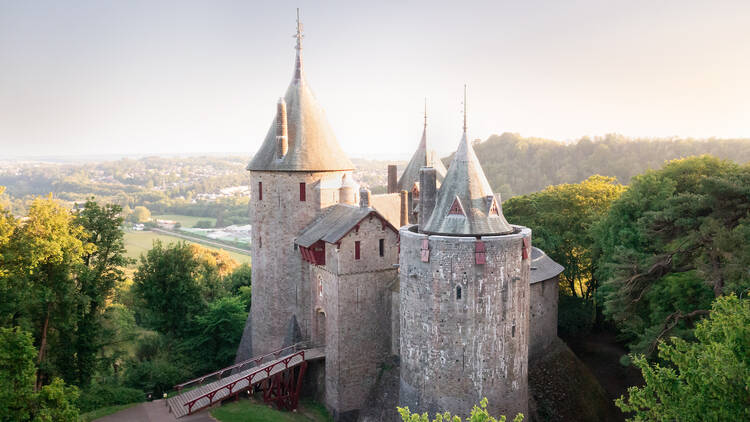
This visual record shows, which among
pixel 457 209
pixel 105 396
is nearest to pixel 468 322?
pixel 457 209

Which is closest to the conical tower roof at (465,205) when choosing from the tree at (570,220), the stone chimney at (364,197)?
the stone chimney at (364,197)

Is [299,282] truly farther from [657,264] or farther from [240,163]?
[240,163]

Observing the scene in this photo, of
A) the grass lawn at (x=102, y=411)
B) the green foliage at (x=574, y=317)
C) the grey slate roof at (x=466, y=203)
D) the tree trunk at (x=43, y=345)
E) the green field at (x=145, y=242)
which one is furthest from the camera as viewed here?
the green field at (x=145, y=242)

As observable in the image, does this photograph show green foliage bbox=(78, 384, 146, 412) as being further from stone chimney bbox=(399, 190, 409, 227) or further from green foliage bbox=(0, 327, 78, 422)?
stone chimney bbox=(399, 190, 409, 227)

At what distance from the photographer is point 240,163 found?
148 metres

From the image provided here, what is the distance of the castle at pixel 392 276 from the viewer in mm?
21062

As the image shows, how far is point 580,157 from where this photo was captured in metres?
76.8

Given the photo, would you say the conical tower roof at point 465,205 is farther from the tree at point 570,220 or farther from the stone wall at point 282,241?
the tree at point 570,220

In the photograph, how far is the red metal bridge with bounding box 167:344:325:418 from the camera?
25867mm

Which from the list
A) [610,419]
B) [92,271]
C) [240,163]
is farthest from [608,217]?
[240,163]

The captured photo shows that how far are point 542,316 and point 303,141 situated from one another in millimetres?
16325

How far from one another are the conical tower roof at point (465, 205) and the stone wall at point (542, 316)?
8.42 meters

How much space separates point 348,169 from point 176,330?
684 inches

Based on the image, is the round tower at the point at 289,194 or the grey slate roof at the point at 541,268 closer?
the grey slate roof at the point at 541,268
